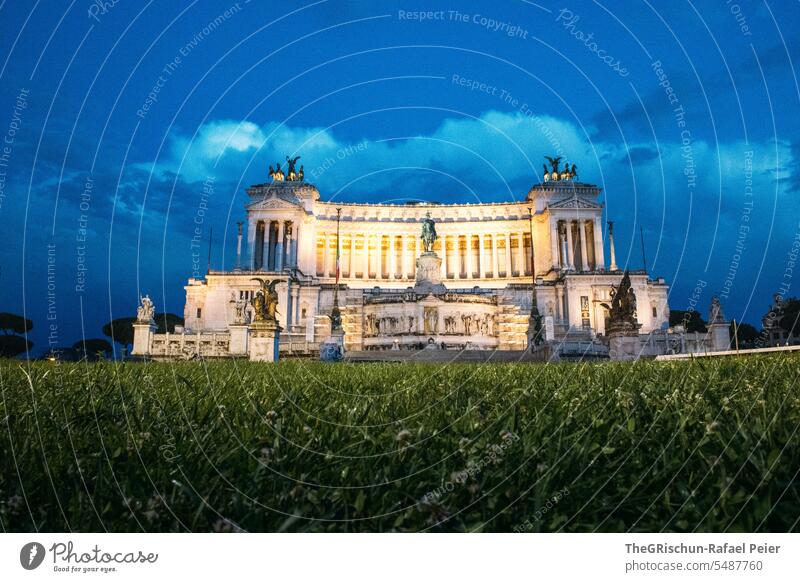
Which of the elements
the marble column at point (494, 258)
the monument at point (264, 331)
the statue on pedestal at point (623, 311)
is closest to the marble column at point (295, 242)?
the marble column at point (494, 258)

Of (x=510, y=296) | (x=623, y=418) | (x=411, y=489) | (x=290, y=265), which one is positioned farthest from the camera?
(x=290, y=265)

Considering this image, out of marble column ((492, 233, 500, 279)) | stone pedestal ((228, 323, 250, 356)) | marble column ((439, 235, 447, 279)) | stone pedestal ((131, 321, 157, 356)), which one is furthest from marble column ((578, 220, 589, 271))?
stone pedestal ((131, 321, 157, 356))

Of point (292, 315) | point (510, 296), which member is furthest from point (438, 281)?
point (292, 315)

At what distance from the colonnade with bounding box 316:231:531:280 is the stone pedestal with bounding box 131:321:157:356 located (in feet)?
148

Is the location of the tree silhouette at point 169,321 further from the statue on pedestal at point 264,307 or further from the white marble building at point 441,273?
the statue on pedestal at point 264,307

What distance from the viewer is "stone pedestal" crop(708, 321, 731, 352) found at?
34031 mm

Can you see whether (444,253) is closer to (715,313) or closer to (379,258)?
(379,258)

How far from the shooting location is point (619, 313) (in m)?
22.0

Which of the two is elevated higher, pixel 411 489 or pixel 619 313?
A: pixel 619 313

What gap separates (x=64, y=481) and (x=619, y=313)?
887 inches

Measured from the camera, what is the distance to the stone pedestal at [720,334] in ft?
112

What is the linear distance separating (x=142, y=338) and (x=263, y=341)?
1824 cm
